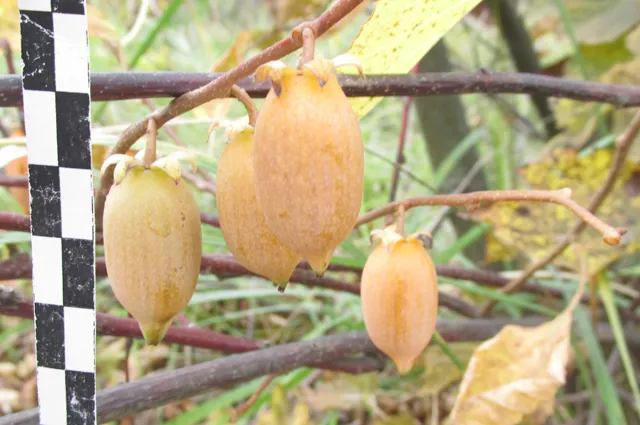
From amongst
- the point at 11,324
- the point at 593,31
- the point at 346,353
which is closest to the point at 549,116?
the point at 593,31

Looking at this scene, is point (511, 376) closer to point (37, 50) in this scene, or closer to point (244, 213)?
point (244, 213)

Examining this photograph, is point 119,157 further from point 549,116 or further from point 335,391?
point 549,116

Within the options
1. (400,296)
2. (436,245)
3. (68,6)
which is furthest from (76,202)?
(436,245)

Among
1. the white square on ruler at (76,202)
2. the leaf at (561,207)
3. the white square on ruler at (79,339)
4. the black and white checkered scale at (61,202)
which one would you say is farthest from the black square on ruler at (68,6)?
the leaf at (561,207)

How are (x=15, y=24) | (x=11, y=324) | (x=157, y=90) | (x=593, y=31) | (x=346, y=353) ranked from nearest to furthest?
(x=157, y=90), (x=346, y=353), (x=15, y=24), (x=593, y=31), (x=11, y=324)

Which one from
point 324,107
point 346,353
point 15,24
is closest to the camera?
point 324,107

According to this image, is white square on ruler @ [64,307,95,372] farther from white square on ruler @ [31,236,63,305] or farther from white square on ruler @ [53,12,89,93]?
white square on ruler @ [53,12,89,93]

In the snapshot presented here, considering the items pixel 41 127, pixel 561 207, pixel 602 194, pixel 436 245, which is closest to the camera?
pixel 41 127

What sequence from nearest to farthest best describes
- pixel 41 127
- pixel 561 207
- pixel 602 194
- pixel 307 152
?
pixel 307 152
pixel 41 127
pixel 602 194
pixel 561 207
